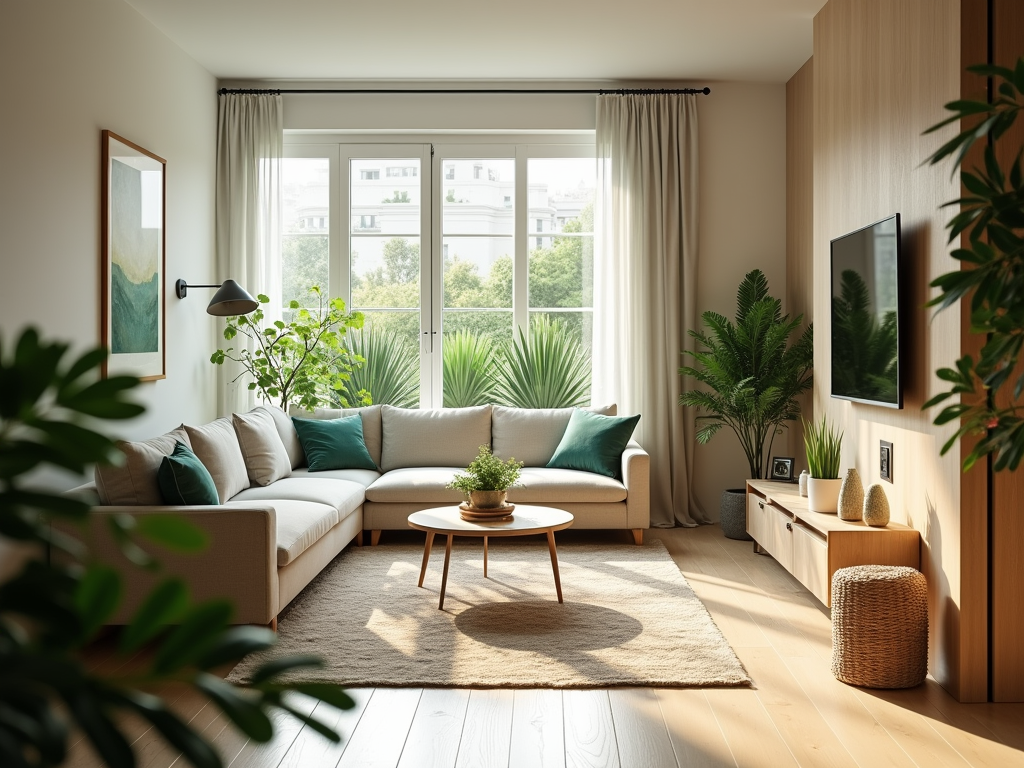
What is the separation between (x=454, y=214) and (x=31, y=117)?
316cm

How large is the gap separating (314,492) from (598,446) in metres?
1.87

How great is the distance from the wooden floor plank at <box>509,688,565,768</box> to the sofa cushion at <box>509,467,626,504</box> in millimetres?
2362

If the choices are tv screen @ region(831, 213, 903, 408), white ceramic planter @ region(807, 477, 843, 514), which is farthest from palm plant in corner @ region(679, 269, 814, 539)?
white ceramic planter @ region(807, 477, 843, 514)

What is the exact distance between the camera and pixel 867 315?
3859mm

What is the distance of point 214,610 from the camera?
2.10 feet

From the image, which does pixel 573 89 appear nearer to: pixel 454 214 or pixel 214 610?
pixel 454 214

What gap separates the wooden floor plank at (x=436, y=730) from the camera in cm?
264

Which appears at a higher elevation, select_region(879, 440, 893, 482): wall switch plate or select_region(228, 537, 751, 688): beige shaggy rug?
select_region(879, 440, 893, 482): wall switch plate

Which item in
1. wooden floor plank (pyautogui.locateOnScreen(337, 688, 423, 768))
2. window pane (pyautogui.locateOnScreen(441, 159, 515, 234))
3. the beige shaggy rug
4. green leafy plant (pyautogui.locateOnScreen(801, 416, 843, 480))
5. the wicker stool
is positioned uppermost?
window pane (pyautogui.locateOnScreen(441, 159, 515, 234))

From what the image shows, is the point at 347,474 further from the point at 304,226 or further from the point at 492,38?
the point at 492,38

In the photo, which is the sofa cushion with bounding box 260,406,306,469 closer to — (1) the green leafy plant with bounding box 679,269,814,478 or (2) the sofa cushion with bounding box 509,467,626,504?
(2) the sofa cushion with bounding box 509,467,626,504

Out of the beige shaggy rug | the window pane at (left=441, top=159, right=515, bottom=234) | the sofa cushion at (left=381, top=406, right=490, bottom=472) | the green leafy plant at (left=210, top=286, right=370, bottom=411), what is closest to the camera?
the beige shaggy rug

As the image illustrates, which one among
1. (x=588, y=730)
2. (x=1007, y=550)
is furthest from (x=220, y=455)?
(x=1007, y=550)

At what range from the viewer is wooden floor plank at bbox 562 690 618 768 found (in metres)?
2.63
